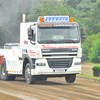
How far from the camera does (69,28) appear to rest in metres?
16.6

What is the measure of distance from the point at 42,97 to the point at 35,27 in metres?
5.47

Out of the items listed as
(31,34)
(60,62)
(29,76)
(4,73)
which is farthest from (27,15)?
(60,62)

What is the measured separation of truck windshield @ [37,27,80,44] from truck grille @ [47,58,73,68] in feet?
2.94

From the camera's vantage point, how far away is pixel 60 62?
1630 cm

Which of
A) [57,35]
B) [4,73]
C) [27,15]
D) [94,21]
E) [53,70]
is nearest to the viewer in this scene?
[53,70]

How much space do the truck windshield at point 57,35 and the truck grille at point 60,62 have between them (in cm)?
90

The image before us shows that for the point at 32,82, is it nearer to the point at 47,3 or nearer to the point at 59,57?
the point at 59,57

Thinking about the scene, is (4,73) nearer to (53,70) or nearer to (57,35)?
(53,70)

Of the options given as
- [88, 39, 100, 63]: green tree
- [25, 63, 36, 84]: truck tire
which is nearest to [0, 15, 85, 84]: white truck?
[25, 63, 36, 84]: truck tire

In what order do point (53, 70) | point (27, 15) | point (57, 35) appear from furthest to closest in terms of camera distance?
point (27, 15) → point (57, 35) → point (53, 70)

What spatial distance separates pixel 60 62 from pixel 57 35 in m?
1.34

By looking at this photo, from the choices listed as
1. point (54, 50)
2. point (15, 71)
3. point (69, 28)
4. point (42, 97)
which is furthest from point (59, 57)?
point (42, 97)

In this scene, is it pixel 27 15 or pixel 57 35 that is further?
pixel 27 15

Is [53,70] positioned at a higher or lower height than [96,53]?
lower
